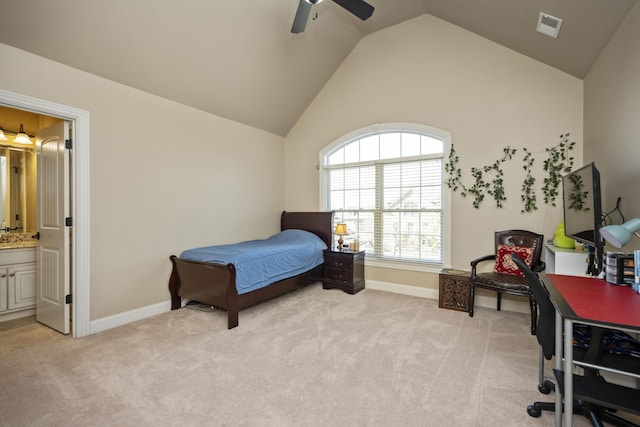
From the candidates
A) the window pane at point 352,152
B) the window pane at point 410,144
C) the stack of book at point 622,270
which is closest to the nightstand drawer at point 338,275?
Result: the window pane at point 352,152

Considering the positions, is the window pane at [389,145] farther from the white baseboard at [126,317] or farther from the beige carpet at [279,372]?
the white baseboard at [126,317]

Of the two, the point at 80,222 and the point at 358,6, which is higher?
the point at 358,6

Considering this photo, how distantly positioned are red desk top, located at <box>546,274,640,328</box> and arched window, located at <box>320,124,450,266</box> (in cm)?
217

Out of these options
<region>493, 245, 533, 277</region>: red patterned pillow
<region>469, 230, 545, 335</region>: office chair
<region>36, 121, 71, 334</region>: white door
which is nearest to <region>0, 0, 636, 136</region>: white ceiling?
<region>36, 121, 71, 334</region>: white door

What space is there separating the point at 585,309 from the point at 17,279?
5297mm

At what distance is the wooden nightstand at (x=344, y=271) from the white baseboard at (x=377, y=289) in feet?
1.11

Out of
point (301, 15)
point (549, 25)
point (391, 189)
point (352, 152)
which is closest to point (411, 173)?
point (391, 189)

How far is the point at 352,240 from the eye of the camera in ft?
16.3

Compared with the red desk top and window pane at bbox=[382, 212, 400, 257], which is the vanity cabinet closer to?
window pane at bbox=[382, 212, 400, 257]

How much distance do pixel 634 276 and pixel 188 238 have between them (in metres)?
4.34

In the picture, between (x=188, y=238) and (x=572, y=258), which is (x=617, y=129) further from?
(x=188, y=238)

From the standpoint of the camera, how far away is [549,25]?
275 cm

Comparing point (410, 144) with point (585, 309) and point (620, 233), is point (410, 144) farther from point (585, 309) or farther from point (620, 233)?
point (585, 309)

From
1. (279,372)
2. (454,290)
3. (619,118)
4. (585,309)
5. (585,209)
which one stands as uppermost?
(619,118)
